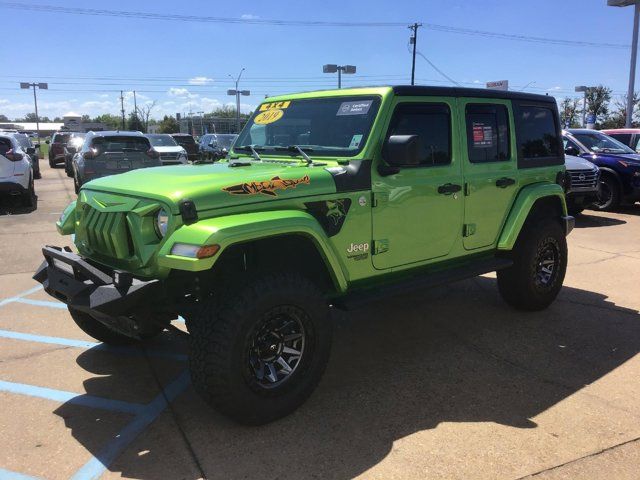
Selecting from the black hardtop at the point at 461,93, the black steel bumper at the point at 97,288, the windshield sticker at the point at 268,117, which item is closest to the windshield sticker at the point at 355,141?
the black hardtop at the point at 461,93

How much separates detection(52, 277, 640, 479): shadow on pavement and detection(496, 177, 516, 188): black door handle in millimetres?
1315

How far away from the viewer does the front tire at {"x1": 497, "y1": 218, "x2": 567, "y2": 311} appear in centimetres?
502

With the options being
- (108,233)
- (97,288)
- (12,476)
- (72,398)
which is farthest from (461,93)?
(12,476)

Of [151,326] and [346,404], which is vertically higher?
[151,326]

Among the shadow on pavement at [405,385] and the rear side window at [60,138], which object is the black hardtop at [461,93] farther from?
the rear side window at [60,138]

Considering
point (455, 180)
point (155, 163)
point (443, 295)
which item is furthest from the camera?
point (155, 163)

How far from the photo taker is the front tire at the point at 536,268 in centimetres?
502

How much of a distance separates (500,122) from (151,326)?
3.41 meters

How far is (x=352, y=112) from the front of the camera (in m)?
3.92

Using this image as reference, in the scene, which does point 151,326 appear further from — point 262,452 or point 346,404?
point 346,404

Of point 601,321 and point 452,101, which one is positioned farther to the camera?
point 601,321

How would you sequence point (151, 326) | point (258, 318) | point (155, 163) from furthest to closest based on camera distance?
point (155, 163) < point (151, 326) < point (258, 318)

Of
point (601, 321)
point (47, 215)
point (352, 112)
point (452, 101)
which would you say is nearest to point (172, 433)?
point (352, 112)

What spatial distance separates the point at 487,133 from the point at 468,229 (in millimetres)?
879
